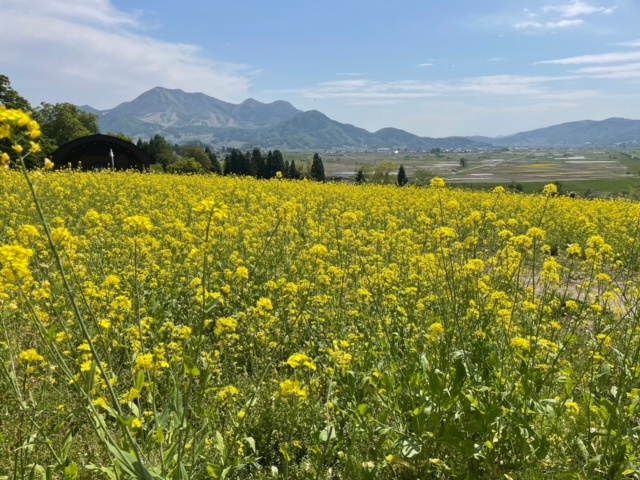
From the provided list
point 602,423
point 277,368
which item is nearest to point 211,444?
point 277,368

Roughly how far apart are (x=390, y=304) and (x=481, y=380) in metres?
1.72

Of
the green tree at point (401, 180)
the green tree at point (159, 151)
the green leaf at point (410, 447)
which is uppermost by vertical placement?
the green tree at point (159, 151)

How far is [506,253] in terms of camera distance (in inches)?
188

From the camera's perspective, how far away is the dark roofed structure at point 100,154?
31.0 metres

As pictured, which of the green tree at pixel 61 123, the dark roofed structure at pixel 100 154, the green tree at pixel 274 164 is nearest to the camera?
the dark roofed structure at pixel 100 154

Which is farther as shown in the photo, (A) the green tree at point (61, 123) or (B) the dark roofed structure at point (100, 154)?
(A) the green tree at point (61, 123)

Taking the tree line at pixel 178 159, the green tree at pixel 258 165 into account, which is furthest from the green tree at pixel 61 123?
the green tree at pixel 258 165

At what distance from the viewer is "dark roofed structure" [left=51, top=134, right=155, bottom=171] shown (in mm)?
31000

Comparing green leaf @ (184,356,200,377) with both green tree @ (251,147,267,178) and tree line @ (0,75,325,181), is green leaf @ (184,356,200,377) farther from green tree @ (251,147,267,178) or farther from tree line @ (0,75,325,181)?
green tree @ (251,147,267,178)

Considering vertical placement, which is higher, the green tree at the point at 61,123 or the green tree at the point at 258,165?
the green tree at the point at 61,123

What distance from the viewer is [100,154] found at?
1286 inches

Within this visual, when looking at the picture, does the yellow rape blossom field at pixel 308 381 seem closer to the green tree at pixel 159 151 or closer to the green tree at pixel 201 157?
the green tree at pixel 201 157

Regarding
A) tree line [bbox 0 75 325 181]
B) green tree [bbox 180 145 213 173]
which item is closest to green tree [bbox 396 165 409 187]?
tree line [bbox 0 75 325 181]

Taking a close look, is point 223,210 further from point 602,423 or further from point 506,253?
point 506,253
